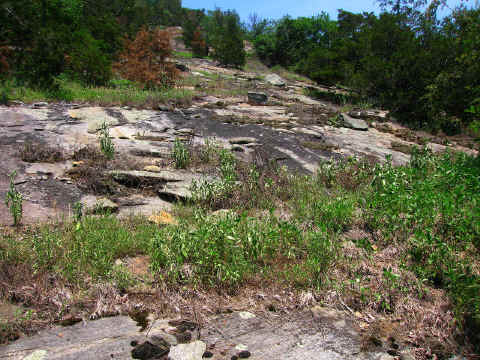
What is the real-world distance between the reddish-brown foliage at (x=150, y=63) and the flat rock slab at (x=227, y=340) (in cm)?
1093

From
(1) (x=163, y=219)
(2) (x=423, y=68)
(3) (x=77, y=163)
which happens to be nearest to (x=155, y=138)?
(3) (x=77, y=163)

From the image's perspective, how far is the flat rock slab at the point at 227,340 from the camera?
A: 190cm

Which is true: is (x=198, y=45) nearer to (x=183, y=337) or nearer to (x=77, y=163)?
(x=77, y=163)

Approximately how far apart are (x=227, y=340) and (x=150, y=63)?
491 inches

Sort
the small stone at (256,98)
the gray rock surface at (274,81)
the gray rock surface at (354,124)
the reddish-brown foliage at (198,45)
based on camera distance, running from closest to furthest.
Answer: the gray rock surface at (354,124)
the small stone at (256,98)
the gray rock surface at (274,81)
the reddish-brown foliage at (198,45)

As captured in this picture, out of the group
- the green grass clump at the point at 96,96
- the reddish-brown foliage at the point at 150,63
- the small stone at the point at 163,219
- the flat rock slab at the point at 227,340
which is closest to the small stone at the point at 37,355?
the flat rock slab at the point at 227,340

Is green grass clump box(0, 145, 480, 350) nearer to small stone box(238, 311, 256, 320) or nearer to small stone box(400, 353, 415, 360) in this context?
small stone box(238, 311, 256, 320)

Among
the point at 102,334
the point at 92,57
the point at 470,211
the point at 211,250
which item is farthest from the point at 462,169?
the point at 92,57

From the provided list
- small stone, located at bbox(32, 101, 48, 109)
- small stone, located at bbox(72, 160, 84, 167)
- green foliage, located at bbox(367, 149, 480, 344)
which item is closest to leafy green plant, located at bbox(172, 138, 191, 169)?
small stone, located at bbox(72, 160, 84, 167)

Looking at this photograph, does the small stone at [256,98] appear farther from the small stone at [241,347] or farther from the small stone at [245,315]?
the small stone at [241,347]

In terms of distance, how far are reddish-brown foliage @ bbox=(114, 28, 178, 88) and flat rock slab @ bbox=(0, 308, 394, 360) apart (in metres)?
10.9

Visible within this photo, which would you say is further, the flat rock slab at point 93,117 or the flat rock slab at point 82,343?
the flat rock slab at point 93,117

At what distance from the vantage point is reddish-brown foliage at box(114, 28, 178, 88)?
1220 cm

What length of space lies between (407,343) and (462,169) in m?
3.97
